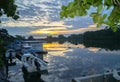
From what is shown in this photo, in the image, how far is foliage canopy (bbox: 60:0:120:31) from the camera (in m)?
2.40

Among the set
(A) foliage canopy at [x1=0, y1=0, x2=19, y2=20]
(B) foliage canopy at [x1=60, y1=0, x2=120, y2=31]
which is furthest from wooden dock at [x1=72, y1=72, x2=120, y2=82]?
(B) foliage canopy at [x1=60, y1=0, x2=120, y2=31]

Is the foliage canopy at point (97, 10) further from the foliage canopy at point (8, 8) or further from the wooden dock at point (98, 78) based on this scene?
the wooden dock at point (98, 78)

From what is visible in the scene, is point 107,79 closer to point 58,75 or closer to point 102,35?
point 58,75

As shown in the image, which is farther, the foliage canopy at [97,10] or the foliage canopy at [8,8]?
the foliage canopy at [8,8]

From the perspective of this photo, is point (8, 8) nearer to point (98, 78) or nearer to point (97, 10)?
point (98, 78)

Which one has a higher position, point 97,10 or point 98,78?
point 97,10

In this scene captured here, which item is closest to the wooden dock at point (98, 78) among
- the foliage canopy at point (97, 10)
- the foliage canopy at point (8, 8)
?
the foliage canopy at point (8, 8)

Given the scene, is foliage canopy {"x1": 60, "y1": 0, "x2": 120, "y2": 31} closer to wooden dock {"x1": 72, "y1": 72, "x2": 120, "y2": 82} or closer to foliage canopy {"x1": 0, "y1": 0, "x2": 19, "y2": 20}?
foliage canopy {"x1": 0, "y1": 0, "x2": 19, "y2": 20}

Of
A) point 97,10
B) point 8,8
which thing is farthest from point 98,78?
point 97,10

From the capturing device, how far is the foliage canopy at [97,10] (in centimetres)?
240

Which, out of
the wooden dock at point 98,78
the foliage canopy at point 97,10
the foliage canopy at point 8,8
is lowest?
the wooden dock at point 98,78

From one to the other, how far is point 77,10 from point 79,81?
14.4 m

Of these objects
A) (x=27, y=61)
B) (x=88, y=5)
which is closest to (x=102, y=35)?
(x=27, y=61)

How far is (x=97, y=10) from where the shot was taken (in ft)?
7.94
